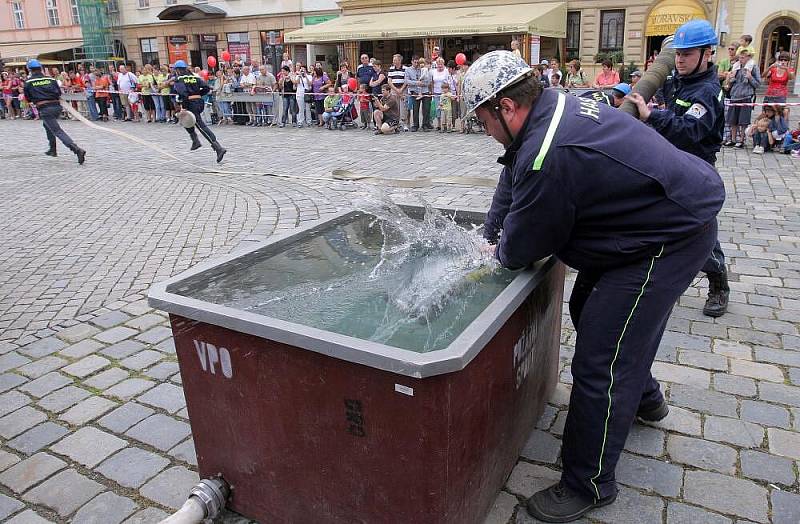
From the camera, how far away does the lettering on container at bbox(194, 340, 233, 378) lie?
2.44 metres

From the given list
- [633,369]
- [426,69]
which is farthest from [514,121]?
[426,69]

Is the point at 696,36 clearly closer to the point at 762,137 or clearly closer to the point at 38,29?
the point at 762,137

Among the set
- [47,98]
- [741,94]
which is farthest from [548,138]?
[47,98]

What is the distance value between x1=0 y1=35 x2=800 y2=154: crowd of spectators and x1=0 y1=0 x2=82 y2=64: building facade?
80.6 feet

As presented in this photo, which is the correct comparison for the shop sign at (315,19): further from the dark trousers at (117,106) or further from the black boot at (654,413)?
the black boot at (654,413)

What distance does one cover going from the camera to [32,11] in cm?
4478

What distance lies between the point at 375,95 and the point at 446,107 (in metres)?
2.06

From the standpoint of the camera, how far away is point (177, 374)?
3967 millimetres

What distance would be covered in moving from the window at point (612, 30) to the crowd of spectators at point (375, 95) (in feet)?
38.4

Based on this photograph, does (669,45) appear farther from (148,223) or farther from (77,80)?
(77,80)

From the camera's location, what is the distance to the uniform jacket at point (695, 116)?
4.01 metres

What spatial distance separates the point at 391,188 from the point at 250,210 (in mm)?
1895

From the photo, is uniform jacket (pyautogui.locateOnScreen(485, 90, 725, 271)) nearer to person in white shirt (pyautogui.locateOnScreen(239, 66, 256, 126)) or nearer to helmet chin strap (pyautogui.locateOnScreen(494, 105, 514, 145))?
helmet chin strap (pyautogui.locateOnScreen(494, 105, 514, 145))

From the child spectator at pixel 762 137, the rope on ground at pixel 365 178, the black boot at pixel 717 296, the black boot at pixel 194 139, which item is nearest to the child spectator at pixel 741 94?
the child spectator at pixel 762 137
